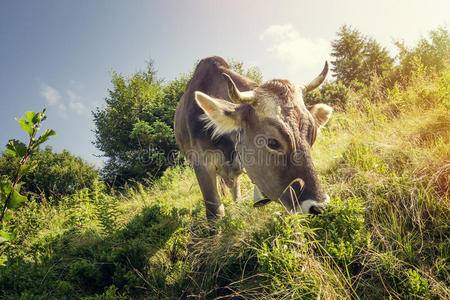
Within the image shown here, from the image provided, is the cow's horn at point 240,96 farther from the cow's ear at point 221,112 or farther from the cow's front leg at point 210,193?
the cow's front leg at point 210,193

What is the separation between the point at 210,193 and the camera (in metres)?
3.70

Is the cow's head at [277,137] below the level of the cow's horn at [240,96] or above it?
below

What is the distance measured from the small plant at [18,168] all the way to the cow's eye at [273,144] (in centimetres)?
190

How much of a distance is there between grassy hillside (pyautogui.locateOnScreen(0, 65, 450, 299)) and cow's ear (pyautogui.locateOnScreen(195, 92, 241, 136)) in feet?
4.13

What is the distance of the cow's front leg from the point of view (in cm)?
362

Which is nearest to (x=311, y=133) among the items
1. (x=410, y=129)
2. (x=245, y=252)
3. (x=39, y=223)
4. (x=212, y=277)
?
(x=245, y=252)

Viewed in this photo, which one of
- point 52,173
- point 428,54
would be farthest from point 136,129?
point 428,54

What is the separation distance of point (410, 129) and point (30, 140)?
515 centimetres

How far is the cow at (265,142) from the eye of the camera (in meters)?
2.30

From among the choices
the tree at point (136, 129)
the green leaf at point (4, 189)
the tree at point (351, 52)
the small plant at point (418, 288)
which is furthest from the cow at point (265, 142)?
the tree at point (351, 52)

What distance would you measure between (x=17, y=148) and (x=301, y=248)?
2230mm

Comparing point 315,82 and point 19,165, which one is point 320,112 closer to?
point 315,82

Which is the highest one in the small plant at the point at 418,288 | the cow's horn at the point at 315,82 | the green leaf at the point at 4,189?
the cow's horn at the point at 315,82

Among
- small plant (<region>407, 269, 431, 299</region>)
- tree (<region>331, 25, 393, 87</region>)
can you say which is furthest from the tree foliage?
tree (<region>331, 25, 393, 87</region>)
